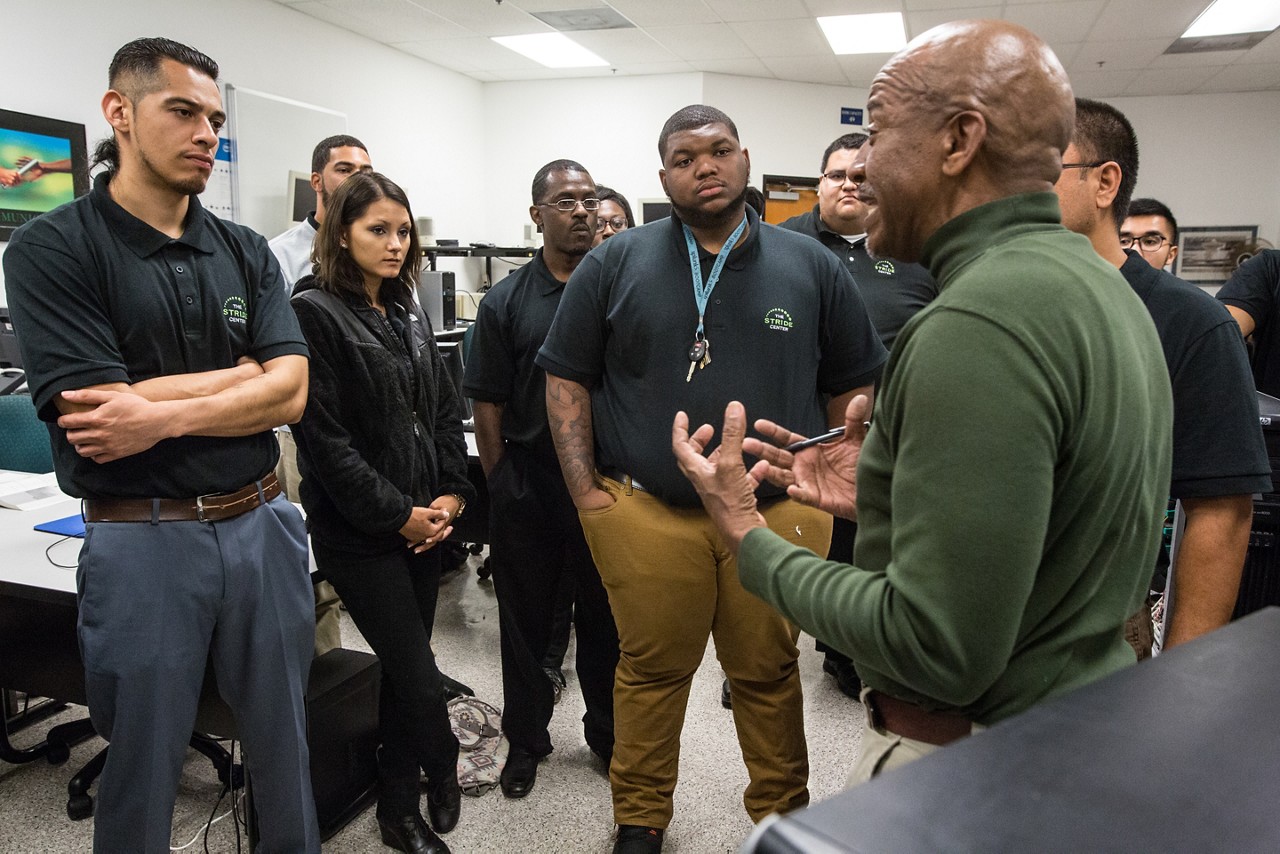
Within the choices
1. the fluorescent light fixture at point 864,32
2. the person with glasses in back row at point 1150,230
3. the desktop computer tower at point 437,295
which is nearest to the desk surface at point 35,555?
the desktop computer tower at point 437,295

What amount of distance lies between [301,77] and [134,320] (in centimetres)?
513

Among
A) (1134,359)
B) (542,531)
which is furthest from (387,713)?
(1134,359)

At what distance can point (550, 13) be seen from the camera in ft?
19.2

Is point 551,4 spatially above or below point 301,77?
above

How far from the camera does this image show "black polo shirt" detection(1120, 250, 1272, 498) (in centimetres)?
142

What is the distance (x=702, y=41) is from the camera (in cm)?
656

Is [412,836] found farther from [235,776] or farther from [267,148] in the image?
[267,148]

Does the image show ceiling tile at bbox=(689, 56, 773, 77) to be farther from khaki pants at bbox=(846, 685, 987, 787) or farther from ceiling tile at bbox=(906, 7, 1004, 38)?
khaki pants at bbox=(846, 685, 987, 787)

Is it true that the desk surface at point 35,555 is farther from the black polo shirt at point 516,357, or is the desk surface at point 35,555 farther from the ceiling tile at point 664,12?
the ceiling tile at point 664,12

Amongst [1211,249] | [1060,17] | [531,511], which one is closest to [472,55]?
[1060,17]

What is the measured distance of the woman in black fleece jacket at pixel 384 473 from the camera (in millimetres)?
1896

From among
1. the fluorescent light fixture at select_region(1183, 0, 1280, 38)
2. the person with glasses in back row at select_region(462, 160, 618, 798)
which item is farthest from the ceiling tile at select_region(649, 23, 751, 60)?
the person with glasses in back row at select_region(462, 160, 618, 798)

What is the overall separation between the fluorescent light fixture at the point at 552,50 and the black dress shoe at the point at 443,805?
18.7 feet

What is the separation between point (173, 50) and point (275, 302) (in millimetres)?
489
